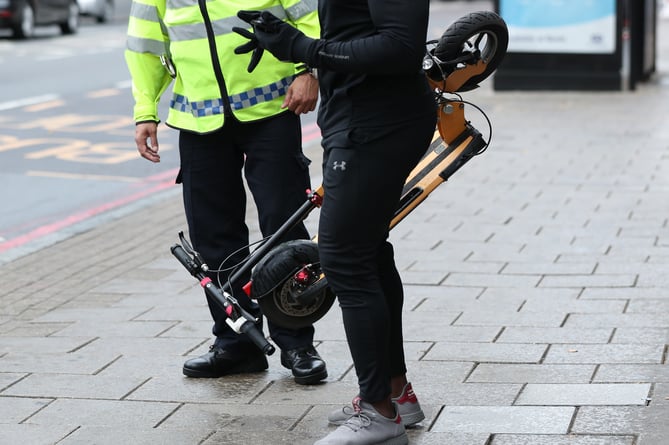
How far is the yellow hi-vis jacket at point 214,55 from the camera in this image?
459cm

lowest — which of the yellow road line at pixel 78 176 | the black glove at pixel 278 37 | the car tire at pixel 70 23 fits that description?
the car tire at pixel 70 23

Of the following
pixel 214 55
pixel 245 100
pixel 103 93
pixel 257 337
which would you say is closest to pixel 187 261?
pixel 257 337

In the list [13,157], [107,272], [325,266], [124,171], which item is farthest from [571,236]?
[13,157]

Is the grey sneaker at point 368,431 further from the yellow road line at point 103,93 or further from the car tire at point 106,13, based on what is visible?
the car tire at point 106,13

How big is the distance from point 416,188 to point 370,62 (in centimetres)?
74

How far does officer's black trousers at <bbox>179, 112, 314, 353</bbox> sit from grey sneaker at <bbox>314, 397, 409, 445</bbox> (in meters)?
0.83

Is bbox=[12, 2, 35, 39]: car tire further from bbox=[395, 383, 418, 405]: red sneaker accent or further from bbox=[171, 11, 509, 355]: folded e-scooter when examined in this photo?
bbox=[395, 383, 418, 405]: red sneaker accent

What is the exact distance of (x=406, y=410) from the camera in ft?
13.6

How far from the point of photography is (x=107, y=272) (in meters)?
6.80

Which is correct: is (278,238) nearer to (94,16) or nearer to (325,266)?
(325,266)

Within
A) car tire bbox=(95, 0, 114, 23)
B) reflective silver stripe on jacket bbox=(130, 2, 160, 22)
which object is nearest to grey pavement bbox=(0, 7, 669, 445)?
reflective silver stripe on jacket bbox=(130, 2, 160, 22)

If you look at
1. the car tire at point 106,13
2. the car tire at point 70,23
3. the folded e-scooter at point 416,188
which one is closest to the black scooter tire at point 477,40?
the folded e-scooter at point 416,188

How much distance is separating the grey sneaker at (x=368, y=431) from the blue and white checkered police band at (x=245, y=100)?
124 centimetres

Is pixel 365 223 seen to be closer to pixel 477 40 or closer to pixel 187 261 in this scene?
pixel 477 40
